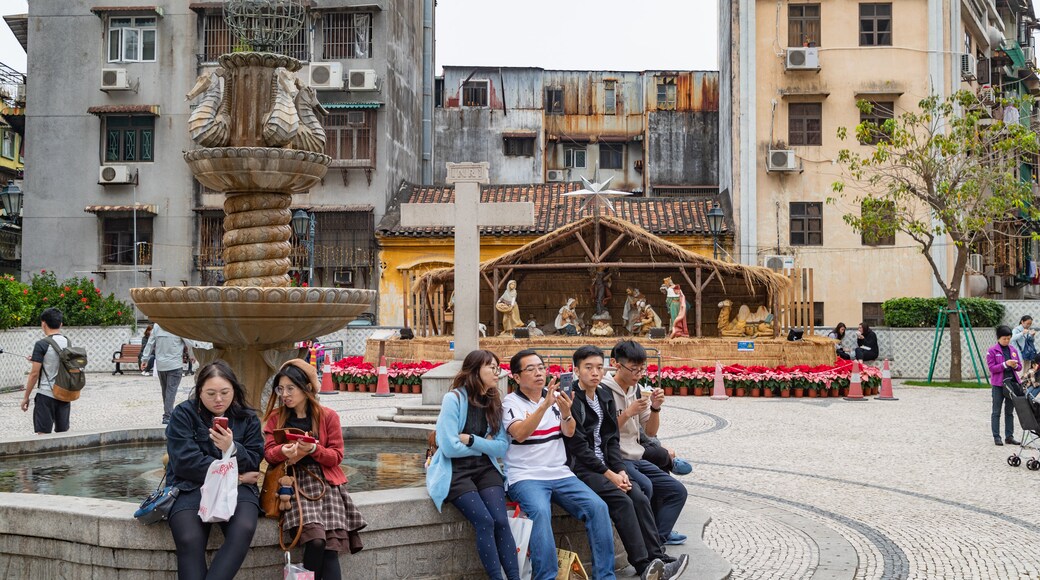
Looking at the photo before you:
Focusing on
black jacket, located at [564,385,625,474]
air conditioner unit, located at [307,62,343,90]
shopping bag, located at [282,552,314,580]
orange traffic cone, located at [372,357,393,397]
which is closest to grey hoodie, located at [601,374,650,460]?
black jacket, located at [564,385,625,474]

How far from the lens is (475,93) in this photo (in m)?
37.3

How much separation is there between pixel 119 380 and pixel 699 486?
62.0ft

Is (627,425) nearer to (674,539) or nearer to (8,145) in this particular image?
(674,539)

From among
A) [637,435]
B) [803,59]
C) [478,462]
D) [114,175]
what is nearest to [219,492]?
[478,462]

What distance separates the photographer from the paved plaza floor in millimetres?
7270

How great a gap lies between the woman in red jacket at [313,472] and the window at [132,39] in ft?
96.7

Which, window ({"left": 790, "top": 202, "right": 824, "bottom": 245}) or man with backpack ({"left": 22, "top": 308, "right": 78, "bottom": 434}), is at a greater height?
window ({"left": 790, "top": 202, "right": 824, "bottom": 245})

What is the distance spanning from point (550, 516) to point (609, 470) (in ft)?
2.02

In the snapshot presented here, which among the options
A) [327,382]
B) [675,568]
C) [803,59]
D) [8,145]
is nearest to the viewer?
[675,568]

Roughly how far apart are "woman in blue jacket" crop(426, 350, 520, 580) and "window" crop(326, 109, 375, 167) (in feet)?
85.6

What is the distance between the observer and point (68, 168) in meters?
31.8

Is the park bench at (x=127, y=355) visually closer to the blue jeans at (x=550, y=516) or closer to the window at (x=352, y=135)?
the window at (x=352, y=135)

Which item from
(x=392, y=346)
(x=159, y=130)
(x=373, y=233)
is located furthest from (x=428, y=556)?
(x=159, y=130)

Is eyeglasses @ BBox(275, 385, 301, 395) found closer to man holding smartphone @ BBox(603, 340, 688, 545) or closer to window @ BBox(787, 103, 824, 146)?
man holding smartphone @ BBox(603, 340, 688, 545)
